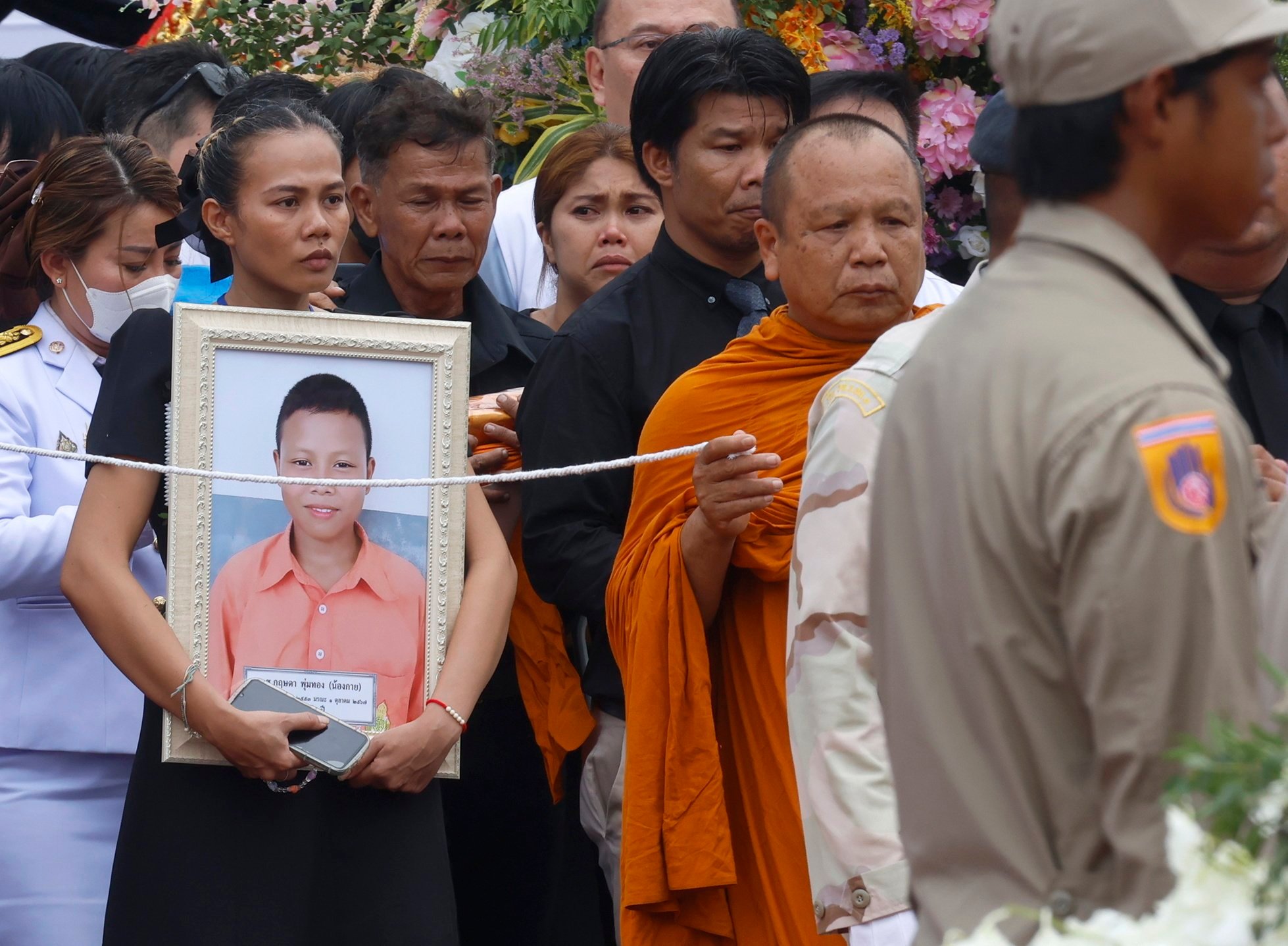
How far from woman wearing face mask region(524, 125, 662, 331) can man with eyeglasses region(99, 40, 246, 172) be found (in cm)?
126

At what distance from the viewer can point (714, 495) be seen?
3023 millimetres

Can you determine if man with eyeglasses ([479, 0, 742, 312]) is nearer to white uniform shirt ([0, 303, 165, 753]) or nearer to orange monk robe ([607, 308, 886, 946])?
white uniform shirt ([0, 303, 165, 753])

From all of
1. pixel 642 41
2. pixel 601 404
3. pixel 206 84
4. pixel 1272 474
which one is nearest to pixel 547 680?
pixel 601 404

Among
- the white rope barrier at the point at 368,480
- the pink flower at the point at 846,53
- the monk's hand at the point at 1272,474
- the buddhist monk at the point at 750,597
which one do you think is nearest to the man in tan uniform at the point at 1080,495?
the monk's hand at the point at 1272,474

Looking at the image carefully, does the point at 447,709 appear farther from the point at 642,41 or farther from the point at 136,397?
the point at 642,41

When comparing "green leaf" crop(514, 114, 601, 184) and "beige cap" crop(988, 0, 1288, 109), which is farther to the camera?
"green leaf" crop(514, 114, 601, 184)

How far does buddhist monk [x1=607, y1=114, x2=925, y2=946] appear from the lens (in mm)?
3145

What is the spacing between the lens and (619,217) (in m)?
4.63

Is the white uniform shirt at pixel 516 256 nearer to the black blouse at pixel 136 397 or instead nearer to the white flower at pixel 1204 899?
the black blouse at pixel 136 397

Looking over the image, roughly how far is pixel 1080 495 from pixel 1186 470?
0.09m

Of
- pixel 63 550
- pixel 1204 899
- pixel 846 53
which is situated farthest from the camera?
pixel 846 53

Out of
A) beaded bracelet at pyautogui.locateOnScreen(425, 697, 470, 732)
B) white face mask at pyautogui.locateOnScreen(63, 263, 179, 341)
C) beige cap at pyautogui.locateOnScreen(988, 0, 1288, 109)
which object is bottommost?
beaded bracelet at pyautogui.locateOnScreen(425, 697, 470, 732)

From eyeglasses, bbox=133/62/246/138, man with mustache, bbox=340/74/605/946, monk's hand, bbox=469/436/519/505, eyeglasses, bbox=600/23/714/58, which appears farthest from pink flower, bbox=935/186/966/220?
eyeglasses, bbox=133/62/246/138

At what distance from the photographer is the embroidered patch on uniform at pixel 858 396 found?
106 inches
